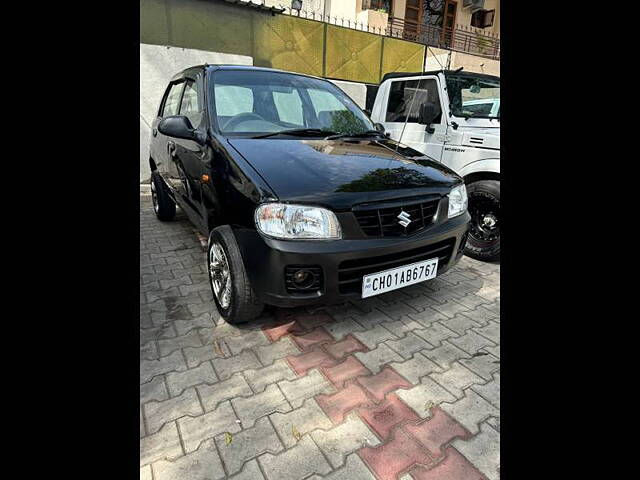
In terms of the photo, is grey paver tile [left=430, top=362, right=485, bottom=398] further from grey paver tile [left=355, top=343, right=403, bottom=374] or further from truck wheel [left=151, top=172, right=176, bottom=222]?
truck wheel [left=151, top=172, right=176, bottom=222]

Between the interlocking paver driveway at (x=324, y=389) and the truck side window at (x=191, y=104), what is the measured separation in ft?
4.72

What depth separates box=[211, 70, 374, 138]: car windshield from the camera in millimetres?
2871

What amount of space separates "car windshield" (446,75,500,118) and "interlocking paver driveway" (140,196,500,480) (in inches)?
81.8

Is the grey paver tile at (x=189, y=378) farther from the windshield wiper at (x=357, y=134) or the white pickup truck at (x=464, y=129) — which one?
the white pickup truck at (x=464, y=129)

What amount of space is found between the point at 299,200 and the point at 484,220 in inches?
100

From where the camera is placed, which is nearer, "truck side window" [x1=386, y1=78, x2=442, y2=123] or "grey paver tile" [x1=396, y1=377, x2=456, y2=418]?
"grey paver tile" [x1=396, y1=377, x2=456, y2=418]

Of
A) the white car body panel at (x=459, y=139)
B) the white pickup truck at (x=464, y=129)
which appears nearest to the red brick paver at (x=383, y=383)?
the white pickup truck at (x=464, y=129)

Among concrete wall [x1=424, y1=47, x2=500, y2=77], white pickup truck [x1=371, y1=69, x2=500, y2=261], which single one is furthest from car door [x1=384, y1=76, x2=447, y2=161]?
concrete wall [x1=424, y1=47, x2=500, y2=77]
